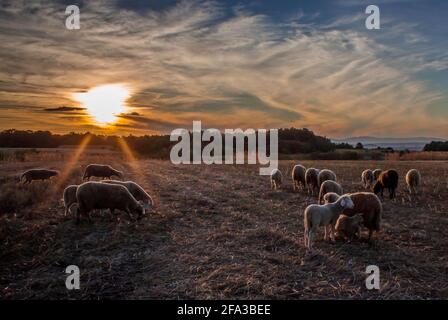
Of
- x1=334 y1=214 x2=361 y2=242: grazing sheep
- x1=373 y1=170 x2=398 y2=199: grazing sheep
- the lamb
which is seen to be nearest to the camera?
x1=334 y1=214 x2=361 y2=242: grazing sheep

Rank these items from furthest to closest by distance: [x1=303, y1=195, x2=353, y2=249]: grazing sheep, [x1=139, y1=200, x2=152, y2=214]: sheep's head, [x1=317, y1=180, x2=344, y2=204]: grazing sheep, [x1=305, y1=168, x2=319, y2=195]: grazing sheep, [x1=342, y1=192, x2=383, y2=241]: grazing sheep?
[x1=305, y1=168, x2=319, y2=195]: grazing sheep, [x1=317, y1=180, x2=344, y2=204]: grazing sheep, [x1=139, y1=200, x2=152, y2=214]: sheep's head, [x1=342, y1=192, x2=383, y2=241]: grazing sheep, [x1=303, y1=195, x2=353, y2=249]: grazing sheep

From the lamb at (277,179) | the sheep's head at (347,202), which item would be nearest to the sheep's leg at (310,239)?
the sheep's head at (347,202)

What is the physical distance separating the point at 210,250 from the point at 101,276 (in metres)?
2.45

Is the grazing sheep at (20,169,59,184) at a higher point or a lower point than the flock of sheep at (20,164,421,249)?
higher

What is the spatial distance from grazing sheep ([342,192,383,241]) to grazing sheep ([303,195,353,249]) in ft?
Result: 1.26

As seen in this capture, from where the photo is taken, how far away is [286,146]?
225 feet

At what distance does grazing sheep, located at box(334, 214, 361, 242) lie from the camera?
356 inches

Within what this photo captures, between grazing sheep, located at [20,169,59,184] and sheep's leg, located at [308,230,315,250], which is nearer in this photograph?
sheep's leg, located at [308,230,315,250]

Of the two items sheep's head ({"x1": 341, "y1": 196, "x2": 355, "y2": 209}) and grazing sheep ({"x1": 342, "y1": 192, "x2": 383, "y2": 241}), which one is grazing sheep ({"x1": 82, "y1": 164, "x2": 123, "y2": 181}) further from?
sheep's head ({"x1": 341, "y1": 196, "x2": 355, "y2": 209})

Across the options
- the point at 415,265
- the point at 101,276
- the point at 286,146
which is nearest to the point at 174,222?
the point at 101,276

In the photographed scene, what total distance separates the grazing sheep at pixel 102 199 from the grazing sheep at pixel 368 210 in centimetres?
600

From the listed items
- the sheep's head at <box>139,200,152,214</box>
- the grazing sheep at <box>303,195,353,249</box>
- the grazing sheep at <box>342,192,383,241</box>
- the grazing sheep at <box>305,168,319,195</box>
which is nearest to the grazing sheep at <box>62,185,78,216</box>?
the sheep's head at <box>139,200,152,214</box>

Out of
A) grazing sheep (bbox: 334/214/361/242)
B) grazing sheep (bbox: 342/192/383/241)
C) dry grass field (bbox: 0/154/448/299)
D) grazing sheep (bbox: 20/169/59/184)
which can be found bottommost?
dry grass field (bbox: 0/154/448/299)
